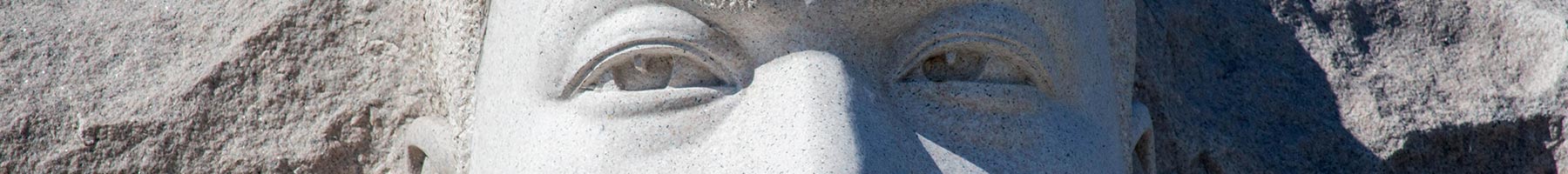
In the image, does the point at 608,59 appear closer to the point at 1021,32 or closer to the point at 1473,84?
the point at 1021,32

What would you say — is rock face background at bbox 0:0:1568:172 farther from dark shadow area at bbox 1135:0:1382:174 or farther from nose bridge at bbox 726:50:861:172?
nose bridge at bbox 726:50:861:172

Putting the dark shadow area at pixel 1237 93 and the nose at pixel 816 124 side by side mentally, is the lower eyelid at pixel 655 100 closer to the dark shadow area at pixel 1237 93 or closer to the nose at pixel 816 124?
the nose at pixel 816 124

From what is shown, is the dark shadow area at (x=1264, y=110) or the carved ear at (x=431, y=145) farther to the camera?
the dark shadow area at (x=1264, y=110)

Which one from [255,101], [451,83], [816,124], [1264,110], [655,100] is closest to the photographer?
[816,124]

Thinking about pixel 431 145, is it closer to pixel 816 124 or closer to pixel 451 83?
pixel 451 83

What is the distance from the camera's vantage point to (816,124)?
2338mm

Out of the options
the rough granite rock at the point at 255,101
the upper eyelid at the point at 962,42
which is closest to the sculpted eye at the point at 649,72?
the upper eyelid at the point at 962,42

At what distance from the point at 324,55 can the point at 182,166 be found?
220 mm

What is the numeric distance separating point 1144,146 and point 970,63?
44 centimetres

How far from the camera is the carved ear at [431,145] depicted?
2.76m

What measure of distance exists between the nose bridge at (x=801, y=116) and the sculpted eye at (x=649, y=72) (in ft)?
0.19

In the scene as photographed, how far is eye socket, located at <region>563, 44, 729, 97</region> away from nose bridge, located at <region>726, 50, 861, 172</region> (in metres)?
0.06

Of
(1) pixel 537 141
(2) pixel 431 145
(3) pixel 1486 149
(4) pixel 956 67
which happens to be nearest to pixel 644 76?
(1) pixel 537 141

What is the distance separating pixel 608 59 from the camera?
2443mm
